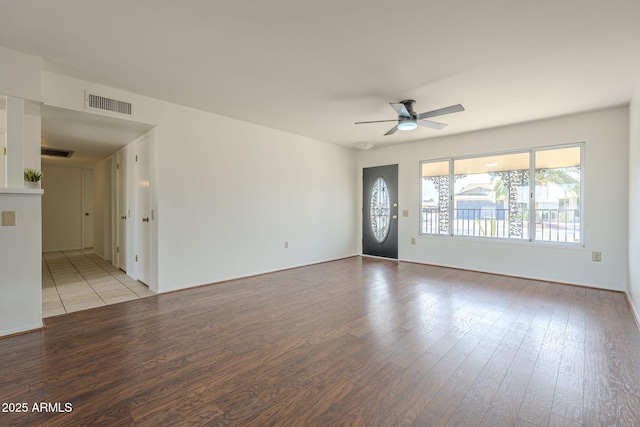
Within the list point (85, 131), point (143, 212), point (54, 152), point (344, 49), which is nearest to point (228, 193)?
point (143, 212)

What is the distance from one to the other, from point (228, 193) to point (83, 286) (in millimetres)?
2389

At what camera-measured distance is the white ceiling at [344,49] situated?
1985 mm

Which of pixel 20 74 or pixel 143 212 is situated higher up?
pixel 20 74

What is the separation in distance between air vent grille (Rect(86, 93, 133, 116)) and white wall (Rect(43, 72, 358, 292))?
7cm

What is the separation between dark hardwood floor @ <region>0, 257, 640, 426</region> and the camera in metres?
1.57

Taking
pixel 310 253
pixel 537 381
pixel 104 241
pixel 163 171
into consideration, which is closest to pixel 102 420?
pixel 537 381

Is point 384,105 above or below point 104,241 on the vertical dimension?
above

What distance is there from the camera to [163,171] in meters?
3.71

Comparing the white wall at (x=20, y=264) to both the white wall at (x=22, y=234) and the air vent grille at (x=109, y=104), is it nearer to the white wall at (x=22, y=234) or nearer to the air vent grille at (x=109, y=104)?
the white wall at (x=22, y=234)

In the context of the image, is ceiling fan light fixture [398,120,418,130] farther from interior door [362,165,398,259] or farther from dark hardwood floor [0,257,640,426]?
interior door [362,165,398,259]

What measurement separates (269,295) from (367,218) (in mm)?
3623

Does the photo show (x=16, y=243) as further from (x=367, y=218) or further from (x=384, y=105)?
(x=367, y=218)

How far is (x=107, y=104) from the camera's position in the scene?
3.22 meters

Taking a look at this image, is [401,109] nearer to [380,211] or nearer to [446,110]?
[446,110]
